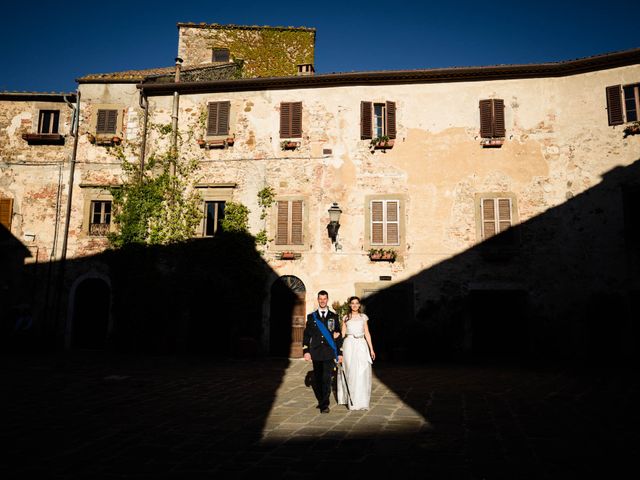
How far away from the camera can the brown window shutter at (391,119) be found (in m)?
15.5

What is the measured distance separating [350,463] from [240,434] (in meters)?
1.57

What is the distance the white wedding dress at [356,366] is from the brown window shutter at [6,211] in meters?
14.4

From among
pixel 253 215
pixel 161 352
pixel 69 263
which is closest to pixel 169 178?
pixel 253 215

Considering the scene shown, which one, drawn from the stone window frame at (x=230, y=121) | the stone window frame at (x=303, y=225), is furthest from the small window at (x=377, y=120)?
the stone window frame at (x=230, y=121)

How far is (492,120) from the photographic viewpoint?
15.1m

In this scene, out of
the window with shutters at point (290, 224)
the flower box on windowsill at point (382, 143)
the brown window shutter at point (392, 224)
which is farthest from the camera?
the flower box on windowsill at point (382, 143)

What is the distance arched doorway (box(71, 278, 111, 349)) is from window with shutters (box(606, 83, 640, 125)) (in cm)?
1717

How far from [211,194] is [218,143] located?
70.2 inches

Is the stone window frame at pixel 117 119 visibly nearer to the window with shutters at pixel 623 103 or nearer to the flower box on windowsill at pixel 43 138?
the flower box on windowsill at pixel 43 138

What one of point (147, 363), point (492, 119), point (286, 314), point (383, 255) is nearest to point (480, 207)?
point (492, 119)

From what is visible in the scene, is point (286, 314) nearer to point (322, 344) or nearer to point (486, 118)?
point (322, 344)

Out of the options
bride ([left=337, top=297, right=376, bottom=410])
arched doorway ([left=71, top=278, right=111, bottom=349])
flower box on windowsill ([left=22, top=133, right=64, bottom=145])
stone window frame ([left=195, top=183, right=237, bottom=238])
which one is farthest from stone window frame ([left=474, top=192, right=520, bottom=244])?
flower box on windowsill ([left=22, top=133, right=64, bottom=145])

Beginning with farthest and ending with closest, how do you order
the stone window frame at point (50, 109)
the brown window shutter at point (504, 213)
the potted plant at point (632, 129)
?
the stone window frame at point (50, 109) → the brown window shutter at point (504, 213) → the potted plant at point (632, 129)

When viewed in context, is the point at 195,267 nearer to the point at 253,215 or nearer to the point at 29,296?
the point at 253,215
